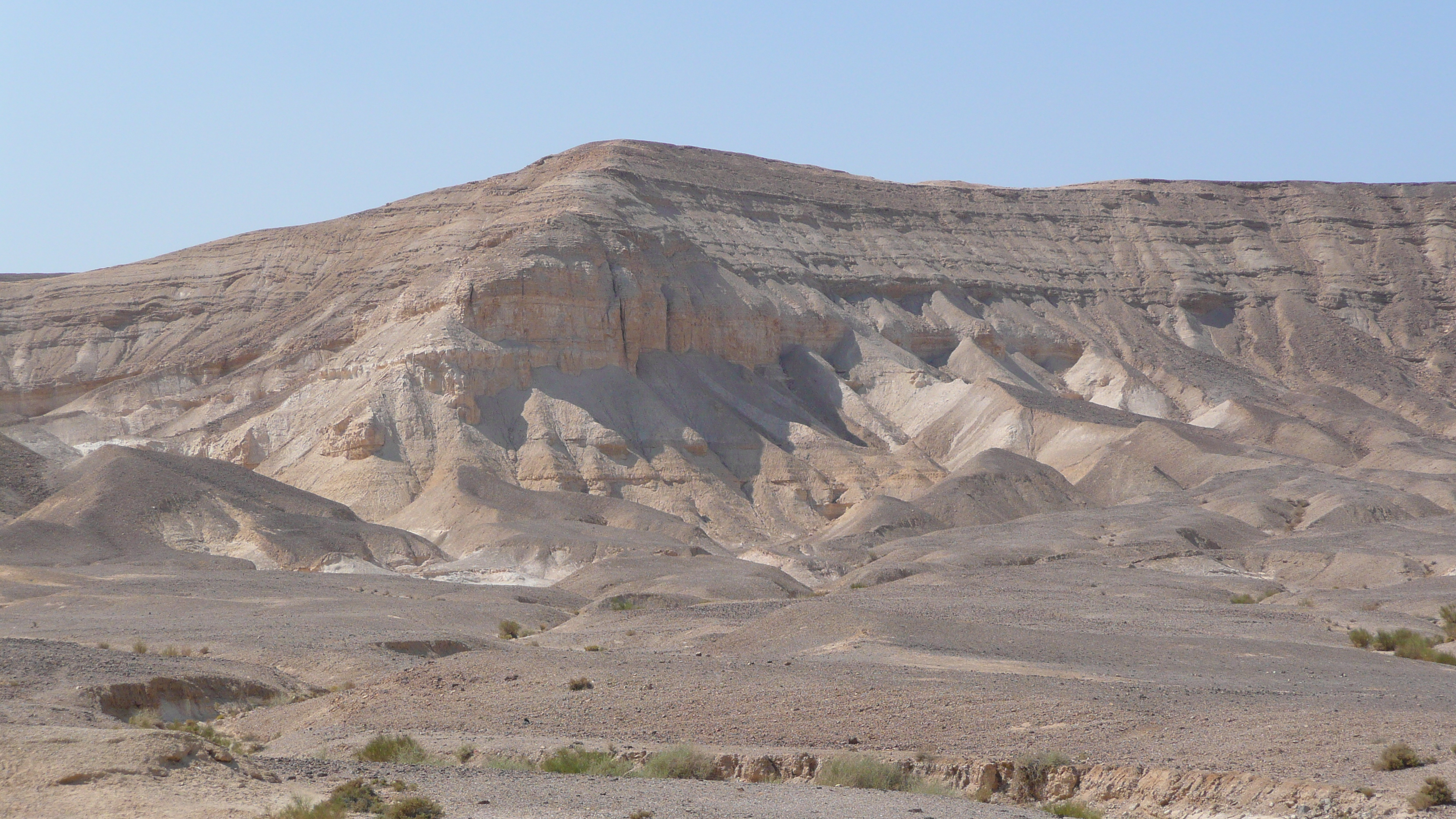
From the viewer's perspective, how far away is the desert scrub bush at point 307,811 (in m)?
9.86

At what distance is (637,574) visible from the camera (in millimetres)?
43531

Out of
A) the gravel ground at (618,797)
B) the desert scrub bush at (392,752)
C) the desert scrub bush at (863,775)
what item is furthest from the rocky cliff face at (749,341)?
the gravel ground at (618,797)

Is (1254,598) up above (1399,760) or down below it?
below

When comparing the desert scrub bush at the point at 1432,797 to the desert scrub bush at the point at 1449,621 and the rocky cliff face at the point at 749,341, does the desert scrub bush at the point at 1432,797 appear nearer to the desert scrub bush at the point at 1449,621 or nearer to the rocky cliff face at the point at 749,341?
the desert scrub bush at the point at 1449,621

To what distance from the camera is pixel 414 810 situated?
10547 mm

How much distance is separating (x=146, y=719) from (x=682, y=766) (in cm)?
709

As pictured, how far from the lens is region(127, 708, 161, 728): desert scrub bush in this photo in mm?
16562

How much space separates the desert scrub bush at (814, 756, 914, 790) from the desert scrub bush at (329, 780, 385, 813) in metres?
4.33

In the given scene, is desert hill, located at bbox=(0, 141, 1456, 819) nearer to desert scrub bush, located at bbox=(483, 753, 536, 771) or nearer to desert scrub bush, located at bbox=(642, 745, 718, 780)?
desert scrub bush, located at bbox=(483, 753, 536, 771)

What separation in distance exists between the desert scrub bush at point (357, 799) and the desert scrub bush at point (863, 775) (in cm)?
433

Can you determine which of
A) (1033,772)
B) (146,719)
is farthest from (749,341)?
(1033,772)

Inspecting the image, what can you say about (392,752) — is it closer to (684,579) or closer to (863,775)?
(863,775)

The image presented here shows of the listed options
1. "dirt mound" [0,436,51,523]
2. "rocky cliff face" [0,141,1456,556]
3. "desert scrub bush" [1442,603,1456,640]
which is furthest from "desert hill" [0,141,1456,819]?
"desert scrub bush" [1442,603,1456,640]

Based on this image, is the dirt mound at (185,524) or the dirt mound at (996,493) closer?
the dirt mound at (185,524)
